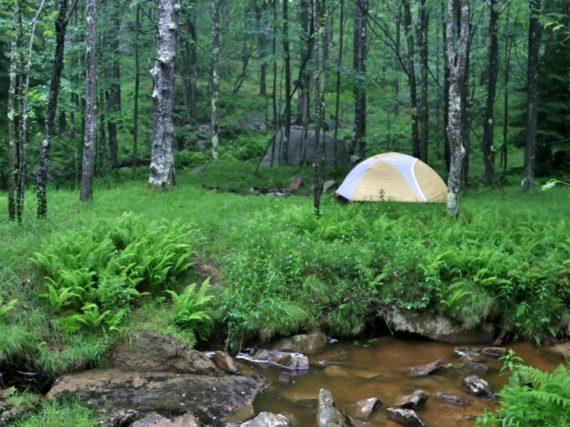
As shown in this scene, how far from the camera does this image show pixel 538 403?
20.1ft

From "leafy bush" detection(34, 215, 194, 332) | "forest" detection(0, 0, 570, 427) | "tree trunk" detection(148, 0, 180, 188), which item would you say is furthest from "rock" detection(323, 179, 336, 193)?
"leafy bush" detection(34, 215, 194, 332)

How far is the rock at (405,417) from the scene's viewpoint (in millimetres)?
7582

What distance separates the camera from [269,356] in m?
9.79

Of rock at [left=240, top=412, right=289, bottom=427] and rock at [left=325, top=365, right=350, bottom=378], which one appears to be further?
rock at [left=325, top=365, right=350, bottom=378]

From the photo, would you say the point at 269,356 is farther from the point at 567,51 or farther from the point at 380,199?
the point at 567,51

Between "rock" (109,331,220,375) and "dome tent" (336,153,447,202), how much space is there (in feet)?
31.1

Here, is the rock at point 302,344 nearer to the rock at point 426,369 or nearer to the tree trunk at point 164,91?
the rock at point 426,369

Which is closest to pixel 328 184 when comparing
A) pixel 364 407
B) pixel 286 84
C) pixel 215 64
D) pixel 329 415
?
pixel 286 84

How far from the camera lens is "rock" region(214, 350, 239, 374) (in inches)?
363

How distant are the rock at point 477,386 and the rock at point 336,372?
6.30 ft

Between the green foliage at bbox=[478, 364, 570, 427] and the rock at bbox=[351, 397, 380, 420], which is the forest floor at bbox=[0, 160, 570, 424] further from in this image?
the green foliage at bbox=[478, 364, 570, 427]

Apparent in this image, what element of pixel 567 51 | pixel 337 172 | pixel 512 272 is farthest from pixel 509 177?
pixel 512 272

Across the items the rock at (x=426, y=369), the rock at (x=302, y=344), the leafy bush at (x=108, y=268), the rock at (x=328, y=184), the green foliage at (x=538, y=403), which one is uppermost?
the rock at (x=328, y=184)

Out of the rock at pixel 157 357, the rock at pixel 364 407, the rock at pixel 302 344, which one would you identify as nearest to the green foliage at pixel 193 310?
the rock at pixel 157 357
